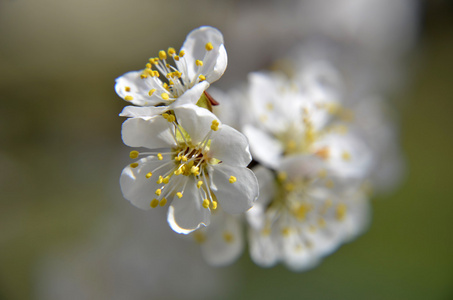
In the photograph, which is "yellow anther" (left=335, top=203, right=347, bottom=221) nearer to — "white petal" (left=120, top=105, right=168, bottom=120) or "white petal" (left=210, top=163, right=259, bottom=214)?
"white petal" (left=210, top=163, right=259, bottom=214)

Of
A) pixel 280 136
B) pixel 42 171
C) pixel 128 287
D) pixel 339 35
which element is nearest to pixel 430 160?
pixel 339 35

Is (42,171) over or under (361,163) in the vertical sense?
under

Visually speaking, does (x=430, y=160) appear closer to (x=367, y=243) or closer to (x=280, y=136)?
(x=367, y=243)

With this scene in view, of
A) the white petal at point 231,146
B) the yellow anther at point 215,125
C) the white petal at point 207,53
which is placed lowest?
the white petal at point 231,146

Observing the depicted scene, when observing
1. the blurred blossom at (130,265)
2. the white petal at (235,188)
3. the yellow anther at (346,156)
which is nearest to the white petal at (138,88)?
the white petal at (235,188)

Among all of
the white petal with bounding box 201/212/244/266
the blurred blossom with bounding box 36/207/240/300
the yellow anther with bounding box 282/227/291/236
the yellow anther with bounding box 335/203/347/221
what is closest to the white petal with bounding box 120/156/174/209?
the white petal with bounding box 201/212/244/266

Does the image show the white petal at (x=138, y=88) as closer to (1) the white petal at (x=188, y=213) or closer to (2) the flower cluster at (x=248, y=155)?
(2) the flower cluster at (x=248, y=155)
